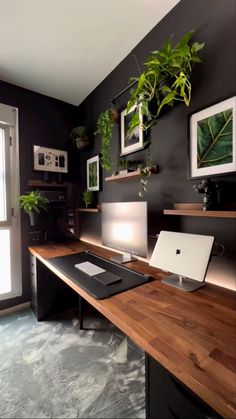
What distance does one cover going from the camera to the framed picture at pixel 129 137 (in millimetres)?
1694

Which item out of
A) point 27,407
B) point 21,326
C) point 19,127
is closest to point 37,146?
point 19,127

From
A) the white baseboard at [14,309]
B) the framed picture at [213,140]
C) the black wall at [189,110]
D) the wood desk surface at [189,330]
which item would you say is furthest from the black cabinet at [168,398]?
the white baseboard at [14,309]

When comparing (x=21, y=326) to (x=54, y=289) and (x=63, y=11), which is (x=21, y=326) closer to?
(x=54, y=289)

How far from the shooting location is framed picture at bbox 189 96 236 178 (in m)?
1.07

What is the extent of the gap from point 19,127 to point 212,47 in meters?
2.02

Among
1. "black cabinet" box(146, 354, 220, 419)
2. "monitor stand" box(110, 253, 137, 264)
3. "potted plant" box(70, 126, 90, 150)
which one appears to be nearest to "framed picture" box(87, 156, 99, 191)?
"potted plant" box(70, 126, 90, 150)

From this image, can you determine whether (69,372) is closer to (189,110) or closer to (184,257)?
(184,257)

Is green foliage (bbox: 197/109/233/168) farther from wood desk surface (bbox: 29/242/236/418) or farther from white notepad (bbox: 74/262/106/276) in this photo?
white notepad (bbox: 74/262/106/276)

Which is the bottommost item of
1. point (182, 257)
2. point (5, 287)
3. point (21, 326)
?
point (21, 326)

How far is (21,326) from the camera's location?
1.96 m

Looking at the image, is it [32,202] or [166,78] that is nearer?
[166,78]

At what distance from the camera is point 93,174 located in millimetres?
2406

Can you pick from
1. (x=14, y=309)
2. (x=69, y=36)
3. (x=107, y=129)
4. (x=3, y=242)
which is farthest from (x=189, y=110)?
(x=14, y=309)

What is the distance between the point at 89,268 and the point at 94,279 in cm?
19
